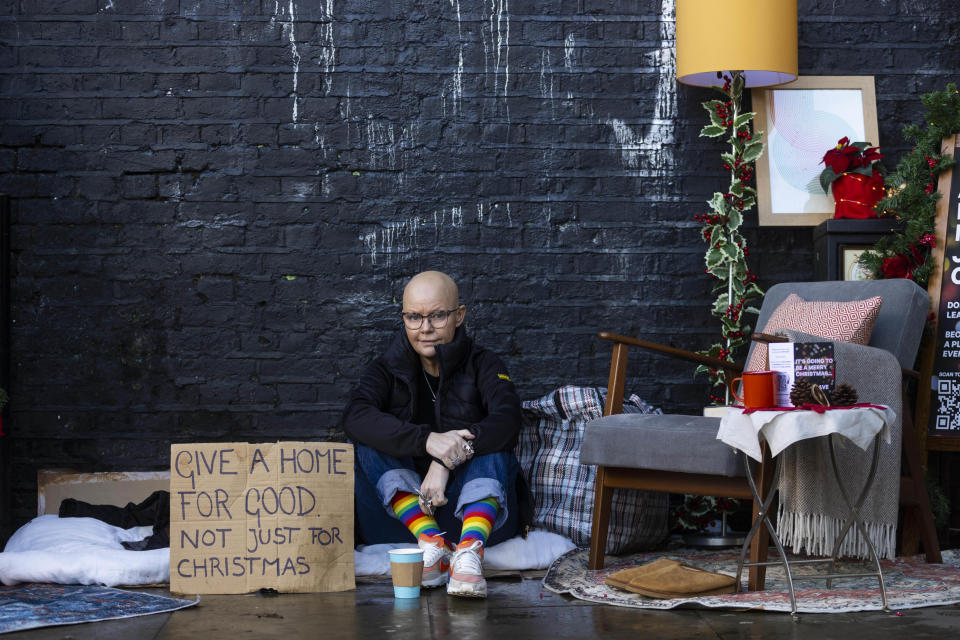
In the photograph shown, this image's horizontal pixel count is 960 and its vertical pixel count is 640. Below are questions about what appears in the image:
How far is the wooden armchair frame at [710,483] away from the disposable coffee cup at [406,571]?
0.60 m

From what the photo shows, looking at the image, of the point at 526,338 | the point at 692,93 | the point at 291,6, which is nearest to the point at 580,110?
the point at 692,93

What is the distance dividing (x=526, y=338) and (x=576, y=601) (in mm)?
1515

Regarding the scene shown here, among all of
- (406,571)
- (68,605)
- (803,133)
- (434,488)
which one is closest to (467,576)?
(406,571)

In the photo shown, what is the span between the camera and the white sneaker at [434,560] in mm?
3062

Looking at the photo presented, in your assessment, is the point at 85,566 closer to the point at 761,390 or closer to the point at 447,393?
the point at 447,393

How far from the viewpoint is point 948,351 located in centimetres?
378

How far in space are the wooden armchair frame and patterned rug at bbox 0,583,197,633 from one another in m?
1.23

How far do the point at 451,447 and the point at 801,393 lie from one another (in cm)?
109

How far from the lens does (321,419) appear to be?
165 inches

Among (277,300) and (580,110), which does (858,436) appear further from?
(277,300)

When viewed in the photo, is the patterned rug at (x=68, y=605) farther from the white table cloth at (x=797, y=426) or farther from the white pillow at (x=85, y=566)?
the white table cloth at (x=797, y=426)

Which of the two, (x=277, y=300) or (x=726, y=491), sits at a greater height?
(x=277, y=300)

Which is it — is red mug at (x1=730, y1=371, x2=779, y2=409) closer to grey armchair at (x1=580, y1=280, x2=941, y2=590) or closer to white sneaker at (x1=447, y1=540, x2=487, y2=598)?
grey armchair at (x1=580, y1=280, x2=941, y2=590)

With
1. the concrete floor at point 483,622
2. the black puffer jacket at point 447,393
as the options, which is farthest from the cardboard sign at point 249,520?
the black puffer jacket at point 447,393
